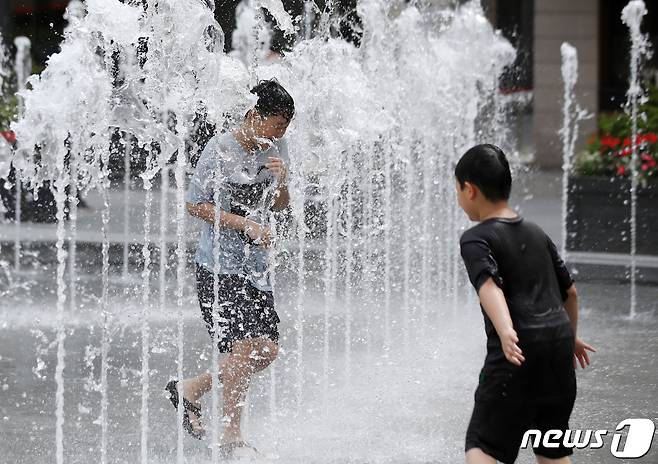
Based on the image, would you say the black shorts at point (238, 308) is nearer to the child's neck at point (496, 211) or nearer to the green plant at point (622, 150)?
the child's neck at point (496, 211)

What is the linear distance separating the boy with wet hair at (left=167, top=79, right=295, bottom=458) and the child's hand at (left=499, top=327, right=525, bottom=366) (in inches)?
62.6

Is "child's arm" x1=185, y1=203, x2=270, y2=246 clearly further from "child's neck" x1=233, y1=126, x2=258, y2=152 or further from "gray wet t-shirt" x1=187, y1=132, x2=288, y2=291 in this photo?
"child's neck" x1=233, y1=126, x2=258, y2=152

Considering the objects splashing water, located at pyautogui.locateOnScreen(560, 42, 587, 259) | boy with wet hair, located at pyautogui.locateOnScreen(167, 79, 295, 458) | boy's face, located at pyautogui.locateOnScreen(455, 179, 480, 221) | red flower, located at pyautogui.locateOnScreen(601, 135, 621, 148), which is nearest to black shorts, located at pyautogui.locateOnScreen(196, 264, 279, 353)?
boy with wet hair, located at pyautogui.locateOnScreen(167, 79, 295, 458)

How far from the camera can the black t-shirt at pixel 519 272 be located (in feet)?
12.8

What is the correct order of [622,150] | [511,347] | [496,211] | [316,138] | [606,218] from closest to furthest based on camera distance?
[511,347] < [496,211] < [316,138] < [606,218] < [622,150]

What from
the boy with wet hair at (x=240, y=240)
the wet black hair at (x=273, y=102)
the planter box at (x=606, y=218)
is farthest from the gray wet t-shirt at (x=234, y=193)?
the planter box at (x=606, y=218)

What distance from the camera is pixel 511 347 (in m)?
3.76

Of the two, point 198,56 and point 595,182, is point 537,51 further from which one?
point 198,56

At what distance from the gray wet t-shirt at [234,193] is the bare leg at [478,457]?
1.51 metres

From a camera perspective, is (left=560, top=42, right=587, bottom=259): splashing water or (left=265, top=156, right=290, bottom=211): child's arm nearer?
(left=265, top=156, right=290, bottom=211): child's arm

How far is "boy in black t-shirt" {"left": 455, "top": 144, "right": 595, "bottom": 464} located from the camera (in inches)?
154

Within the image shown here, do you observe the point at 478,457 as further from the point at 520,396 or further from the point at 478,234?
the point at 478,234

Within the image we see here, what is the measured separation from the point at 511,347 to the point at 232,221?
5.61ft

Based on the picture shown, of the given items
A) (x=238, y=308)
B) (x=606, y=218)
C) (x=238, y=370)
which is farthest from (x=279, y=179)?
(x=606, y=218)
